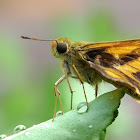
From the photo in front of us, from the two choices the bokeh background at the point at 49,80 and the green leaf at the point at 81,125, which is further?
the bokeh background at the point at 49,80

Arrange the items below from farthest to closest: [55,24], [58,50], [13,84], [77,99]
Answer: [55,24]
[13,84]
[77,99]
[58,50]

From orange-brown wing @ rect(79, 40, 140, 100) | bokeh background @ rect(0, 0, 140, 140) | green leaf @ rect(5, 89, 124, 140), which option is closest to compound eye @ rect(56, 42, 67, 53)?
orange-brown wing @ rect(79, 40, 140, 100)

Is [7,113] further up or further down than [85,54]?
further down

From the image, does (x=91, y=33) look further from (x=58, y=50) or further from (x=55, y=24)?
(x=58, y=50)

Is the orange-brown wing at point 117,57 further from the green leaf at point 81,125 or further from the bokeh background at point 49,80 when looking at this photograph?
the green leaf at point 81,125

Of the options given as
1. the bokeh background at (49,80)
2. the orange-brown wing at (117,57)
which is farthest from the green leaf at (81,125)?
the bokeh background at (49,80)

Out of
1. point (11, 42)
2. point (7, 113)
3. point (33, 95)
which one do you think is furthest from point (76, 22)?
point (7, 113)

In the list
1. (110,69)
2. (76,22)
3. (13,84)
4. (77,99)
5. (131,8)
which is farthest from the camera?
(131,8)
